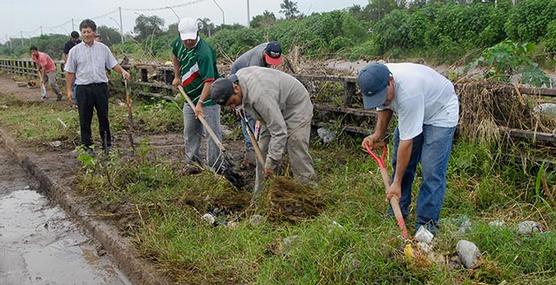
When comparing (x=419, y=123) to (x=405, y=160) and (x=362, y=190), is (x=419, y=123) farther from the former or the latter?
(x=362, y=190)

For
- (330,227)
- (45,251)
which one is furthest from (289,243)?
(45,251)

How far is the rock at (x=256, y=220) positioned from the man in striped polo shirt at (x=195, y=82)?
1.41m

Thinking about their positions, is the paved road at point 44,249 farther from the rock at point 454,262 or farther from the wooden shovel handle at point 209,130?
the rock at point 454,262

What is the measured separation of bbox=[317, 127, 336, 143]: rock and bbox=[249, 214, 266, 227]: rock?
8.64 ft

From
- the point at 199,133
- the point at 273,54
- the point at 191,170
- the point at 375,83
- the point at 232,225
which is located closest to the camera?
the point at 375,83

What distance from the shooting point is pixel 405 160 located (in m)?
3.37

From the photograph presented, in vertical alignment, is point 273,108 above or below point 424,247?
above

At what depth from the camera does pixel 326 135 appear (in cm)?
676

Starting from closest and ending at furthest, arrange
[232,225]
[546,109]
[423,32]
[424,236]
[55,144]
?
[424,236]
[232,225]
[546,109]
[55,144]
[423,32]

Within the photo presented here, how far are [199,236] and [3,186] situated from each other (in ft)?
12.3

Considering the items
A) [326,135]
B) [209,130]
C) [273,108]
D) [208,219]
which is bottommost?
[208,219]

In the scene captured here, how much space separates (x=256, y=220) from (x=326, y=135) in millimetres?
2745

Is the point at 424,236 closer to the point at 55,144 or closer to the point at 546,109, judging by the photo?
the point at 546,109

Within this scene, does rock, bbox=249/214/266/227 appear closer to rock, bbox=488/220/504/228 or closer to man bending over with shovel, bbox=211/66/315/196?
man bending over with shovel, bbox=211/66/315/196
